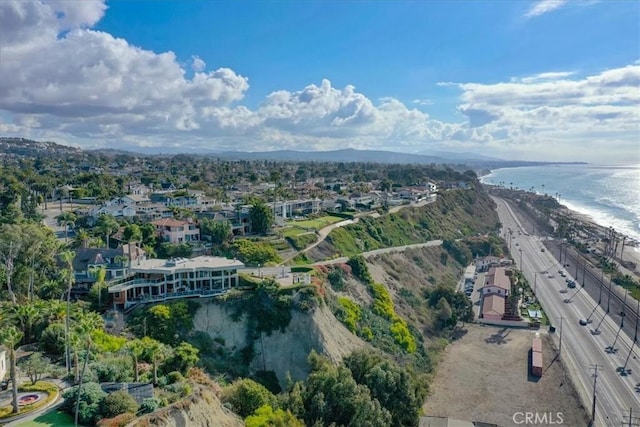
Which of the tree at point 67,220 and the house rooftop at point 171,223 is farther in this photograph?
the tree at point 67,220

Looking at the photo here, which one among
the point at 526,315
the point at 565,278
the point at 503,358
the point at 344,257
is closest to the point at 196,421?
the point at 503,358

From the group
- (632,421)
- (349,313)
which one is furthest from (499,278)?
(632,421)

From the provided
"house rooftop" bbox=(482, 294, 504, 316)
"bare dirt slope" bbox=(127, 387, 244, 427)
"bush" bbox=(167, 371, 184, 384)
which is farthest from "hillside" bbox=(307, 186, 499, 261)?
"bare dirt slope" bbox=(127, 387, 244, 427)

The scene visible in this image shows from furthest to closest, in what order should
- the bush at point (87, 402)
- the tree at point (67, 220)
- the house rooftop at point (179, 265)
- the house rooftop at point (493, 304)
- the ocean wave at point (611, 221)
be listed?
the ocean wave at point (611, 221), the tree at point (67, 220), the house rooftop at point (493, 304), the house rooftop at point (179, 265), the bush at point (87, 402)

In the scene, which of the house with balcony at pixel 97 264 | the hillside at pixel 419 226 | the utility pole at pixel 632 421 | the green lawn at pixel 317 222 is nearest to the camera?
the utility pole at pixel 632 421

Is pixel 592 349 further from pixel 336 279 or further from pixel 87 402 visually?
pixel 87 402

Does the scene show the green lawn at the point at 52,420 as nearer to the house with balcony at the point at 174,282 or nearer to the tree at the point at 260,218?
the house with balcony at the point at 174,282

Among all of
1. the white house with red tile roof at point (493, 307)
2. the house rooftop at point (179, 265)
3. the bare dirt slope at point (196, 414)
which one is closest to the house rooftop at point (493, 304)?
the white house with red tile roof at point (493, 307)
